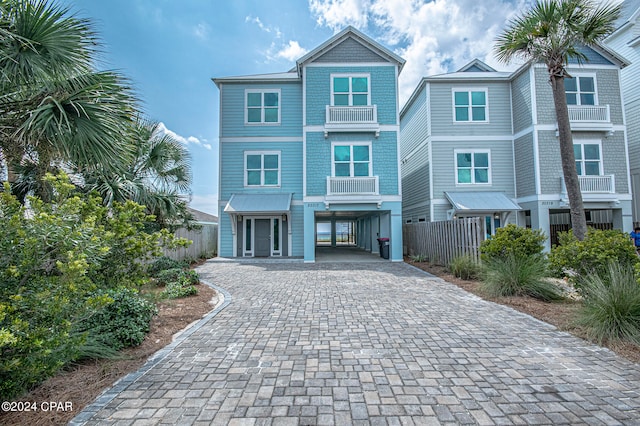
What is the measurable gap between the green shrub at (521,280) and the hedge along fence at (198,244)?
1081cm

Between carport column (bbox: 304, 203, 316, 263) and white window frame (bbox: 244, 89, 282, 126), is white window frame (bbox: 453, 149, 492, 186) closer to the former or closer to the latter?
carport column (bbox: 304, 203, 316, 263)

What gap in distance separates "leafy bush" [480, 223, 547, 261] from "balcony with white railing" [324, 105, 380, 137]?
8266mm

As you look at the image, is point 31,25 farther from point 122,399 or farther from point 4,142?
point 122,399

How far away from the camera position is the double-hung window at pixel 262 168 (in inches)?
614

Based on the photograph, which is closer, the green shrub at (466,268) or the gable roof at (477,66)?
the green shrub at (466,268)

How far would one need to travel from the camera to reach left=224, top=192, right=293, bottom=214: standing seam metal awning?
14367 millimetres

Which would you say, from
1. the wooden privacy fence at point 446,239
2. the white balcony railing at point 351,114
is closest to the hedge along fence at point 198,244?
the white balcony railing at point 351,114

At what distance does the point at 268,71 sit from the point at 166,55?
7.62 m

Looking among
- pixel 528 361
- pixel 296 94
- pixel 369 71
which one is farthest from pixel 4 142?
pixel 369 71

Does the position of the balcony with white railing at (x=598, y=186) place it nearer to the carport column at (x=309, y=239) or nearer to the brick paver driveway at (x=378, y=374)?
the carport column at (x=309, y=239)

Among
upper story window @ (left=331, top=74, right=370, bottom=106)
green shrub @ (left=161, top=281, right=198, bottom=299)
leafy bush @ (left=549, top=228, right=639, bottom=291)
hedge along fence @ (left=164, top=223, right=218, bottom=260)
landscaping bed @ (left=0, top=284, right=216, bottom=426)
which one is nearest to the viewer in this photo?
landscaping bed @ (left=0, top=284, right=216, bottom=426)

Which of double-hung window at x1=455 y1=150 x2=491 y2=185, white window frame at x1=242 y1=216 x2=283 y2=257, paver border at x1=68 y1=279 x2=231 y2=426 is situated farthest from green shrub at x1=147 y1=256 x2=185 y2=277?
double-hung window at x1=455 y1=150 x2=491 y2=185

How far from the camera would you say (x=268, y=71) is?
16.9 m

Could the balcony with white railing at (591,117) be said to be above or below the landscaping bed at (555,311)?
above
